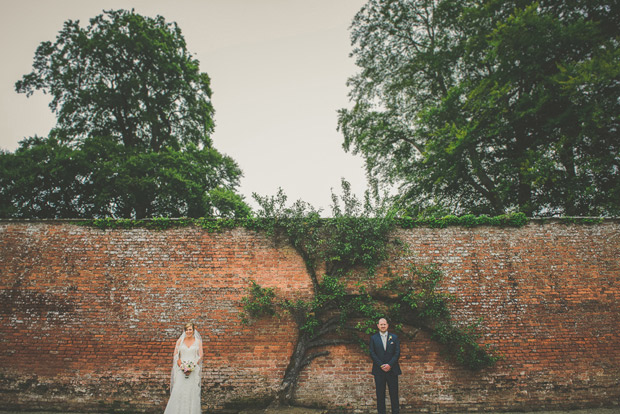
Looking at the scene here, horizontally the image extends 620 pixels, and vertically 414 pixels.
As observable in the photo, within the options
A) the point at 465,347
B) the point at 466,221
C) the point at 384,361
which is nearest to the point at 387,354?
the point at 384,361

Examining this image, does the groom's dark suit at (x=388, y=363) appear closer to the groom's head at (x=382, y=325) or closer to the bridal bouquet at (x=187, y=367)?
the groom's head at (x=382, y=325)

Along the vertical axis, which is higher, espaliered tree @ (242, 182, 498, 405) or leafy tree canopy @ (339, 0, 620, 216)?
leafy tree canopy @ (339, 0, 620, 216)

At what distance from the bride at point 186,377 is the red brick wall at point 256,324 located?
1.36 m

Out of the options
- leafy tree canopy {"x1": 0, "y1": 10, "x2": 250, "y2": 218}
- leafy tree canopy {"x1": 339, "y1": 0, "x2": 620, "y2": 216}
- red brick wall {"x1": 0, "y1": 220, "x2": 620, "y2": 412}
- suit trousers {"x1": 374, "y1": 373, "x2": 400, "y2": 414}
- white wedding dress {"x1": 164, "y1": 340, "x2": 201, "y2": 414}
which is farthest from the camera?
leafy tree canopy {"x1": 0, "y1": 10, "x2": 250, "y2": 218}

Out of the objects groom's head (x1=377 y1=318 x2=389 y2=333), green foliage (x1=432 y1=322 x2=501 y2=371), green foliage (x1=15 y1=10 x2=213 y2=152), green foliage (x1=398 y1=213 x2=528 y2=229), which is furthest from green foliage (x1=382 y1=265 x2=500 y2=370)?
green foliage (x1=15 y1=10 x2=213 y2=152)

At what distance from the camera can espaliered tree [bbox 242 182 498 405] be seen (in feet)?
20.9

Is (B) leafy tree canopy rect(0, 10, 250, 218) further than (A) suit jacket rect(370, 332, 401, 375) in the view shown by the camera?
Yes

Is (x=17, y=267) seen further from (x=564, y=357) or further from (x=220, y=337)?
(x=564, y=357)

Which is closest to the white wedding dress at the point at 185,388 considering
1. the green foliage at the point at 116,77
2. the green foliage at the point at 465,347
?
the green foliage at the point at 465,347

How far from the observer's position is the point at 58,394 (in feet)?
21.0

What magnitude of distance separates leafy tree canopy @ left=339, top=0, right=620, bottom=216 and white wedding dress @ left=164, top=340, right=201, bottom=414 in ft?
26.7

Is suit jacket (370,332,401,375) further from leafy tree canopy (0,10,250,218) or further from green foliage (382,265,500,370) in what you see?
leafy tree canopy (0,10,250,218)

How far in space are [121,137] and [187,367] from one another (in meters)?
15.3

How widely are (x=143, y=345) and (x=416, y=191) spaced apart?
38.7 ft
